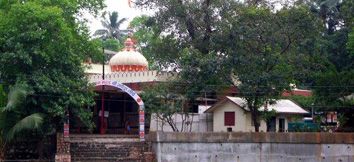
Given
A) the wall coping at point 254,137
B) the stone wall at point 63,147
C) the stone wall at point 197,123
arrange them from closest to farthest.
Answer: the wall coping at point 254,137, the stone wall at point 63,147, the stone wall at point 197,123

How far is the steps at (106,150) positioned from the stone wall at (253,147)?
88cm

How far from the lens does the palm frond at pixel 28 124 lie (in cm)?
2811

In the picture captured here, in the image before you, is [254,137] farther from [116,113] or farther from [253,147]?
[116,113]

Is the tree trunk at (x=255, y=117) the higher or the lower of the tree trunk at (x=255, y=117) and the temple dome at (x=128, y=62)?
the lower

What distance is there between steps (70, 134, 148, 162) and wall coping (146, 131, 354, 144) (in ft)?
2.70

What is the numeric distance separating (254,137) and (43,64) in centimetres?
1009

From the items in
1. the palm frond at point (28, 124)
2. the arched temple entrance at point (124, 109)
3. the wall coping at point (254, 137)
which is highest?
the arched temple entrance at point (124, 109)

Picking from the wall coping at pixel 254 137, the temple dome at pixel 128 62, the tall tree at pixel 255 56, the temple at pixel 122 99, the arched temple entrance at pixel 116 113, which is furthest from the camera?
the temple dome at pixel 128 62

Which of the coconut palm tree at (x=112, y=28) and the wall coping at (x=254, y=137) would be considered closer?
the wall coping at (x=254, y=137)

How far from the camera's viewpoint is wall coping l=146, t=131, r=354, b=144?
28.0 metres

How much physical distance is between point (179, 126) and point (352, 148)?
1057 centimetres

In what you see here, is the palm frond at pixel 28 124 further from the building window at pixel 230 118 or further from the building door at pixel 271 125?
the building door at pixel 271 125

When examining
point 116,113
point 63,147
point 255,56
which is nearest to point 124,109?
point 116,113

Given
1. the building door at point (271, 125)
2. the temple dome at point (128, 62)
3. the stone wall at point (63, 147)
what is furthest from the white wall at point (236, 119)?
the stone wall at point (63, 147)
